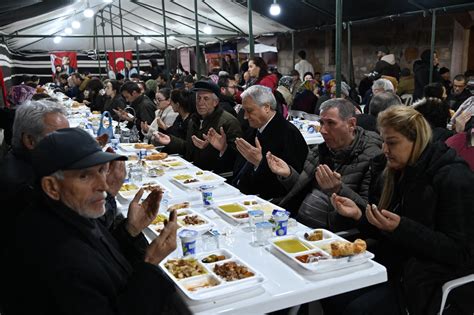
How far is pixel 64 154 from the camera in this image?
66.1 inches

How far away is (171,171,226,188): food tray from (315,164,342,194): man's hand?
3.47 feet

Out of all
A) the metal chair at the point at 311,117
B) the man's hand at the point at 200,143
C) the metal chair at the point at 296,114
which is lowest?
the man's hand at the point at 200,143

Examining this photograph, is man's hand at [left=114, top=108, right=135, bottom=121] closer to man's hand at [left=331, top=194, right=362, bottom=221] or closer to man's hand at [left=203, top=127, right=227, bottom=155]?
man's hand at [left=203, top=127, right=227, bottom=155]

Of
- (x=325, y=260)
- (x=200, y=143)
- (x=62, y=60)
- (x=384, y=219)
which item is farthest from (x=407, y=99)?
(x=62, y=60)

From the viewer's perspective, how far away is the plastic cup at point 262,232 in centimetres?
242

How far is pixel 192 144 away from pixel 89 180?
3.30 metres

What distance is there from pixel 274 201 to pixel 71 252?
2183 mm

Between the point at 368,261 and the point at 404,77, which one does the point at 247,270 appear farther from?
the point at 404,77

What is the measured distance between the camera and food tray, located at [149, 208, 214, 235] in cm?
258

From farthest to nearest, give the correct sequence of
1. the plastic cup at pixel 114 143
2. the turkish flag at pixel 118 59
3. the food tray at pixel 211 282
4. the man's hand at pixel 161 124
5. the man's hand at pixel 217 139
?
the turkish flag at pixel 118 59 → the man's hand at pixel 161 124 → the plastic cup at pixel 114 143 → the man's hand at pixel 217 139 → the food tray at pixel 211 282

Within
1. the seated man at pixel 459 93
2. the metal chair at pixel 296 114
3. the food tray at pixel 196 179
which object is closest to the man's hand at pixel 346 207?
the food tray at pixel 196 179

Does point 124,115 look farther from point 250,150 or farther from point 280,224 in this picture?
point 280,224

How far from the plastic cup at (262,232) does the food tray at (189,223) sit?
0.99 feet

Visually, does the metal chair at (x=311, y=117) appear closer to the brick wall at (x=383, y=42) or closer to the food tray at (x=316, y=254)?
the brick wall at (x=383, y=42)
